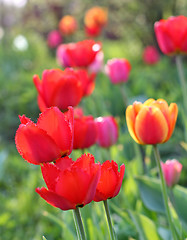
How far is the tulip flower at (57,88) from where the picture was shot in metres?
1.16

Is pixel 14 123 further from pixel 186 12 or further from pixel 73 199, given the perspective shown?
pixel 73 199

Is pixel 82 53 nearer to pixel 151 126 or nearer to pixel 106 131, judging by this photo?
pixel 106 131

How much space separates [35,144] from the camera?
75cm

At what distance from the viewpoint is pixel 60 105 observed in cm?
120

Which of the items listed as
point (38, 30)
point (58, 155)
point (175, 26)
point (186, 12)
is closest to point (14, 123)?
point (186, 12)

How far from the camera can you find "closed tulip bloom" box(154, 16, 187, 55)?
1.47 m

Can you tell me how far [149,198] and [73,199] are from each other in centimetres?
76

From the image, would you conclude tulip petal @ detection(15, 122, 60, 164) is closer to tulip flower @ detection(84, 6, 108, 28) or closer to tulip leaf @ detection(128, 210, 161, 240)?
tulip leaf @ detection(128, 210, 161, 240)

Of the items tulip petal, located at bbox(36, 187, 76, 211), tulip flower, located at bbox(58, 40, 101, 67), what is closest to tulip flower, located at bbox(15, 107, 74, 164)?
tulip petal, located at bbox(36, 187, 76, 211)

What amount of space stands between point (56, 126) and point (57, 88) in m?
0.45

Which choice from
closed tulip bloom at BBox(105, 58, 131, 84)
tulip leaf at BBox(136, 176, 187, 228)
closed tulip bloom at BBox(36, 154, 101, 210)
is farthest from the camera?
closed tulip bloom at BBox(105, 58, 131, 84)

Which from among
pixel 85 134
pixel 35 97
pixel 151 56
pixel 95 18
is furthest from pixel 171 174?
pixel 95 18

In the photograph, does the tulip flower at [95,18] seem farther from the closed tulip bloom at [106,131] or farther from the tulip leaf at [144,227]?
the tulip leaf at [144,227]

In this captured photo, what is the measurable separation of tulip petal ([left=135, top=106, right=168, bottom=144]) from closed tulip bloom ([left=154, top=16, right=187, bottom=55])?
0.67 meters
